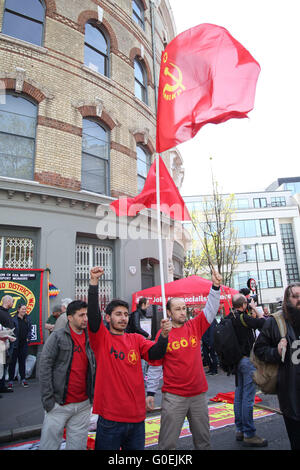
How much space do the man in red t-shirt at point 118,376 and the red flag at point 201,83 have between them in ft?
8.23

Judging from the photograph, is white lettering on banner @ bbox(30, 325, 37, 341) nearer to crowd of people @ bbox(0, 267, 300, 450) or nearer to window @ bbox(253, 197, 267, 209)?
crowd of people @ bbox(0, 267, 300, 450)

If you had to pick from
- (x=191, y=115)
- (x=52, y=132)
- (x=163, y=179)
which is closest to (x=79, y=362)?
(x=163, y=179)

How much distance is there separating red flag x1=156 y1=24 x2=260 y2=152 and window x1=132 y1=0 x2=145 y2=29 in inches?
472

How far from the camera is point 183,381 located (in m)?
3.37

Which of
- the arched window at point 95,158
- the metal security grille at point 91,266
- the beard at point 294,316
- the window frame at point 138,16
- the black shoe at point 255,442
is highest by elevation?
the window frame at point 138,16

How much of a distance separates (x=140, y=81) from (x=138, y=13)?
11.8ft

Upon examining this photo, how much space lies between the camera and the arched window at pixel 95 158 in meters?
11.1

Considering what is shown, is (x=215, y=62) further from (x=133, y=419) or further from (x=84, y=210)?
(x=84, y=210)

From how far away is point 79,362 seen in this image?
3.48m

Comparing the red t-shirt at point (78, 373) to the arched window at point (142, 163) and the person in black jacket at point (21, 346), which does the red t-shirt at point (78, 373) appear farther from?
the arched window at point (142, 163)

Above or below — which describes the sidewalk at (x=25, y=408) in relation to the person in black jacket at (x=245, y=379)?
below

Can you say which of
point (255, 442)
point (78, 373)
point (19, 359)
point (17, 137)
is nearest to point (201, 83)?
point (78, 373)

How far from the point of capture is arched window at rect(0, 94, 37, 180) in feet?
31.1

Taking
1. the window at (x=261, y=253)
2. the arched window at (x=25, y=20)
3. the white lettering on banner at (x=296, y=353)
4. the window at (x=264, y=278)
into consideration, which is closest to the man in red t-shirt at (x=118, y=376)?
the white lettering on banner at (x=296, y=353)
